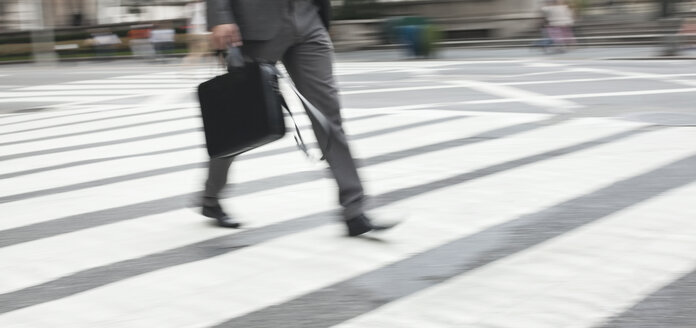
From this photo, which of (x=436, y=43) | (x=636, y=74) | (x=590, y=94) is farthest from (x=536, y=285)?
(x=436, y=43)

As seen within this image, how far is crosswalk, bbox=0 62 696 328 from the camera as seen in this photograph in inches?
133

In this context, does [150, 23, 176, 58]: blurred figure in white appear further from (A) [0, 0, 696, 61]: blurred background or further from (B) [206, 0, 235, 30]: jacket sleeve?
(B) [206, 0, 235, 30]: jacket sleeve

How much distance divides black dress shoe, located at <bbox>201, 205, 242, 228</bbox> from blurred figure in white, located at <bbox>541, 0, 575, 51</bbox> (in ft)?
65.4

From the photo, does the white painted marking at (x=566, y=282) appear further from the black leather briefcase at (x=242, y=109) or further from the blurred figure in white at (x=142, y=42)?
the blurred figure in white at (x=142, y=42)

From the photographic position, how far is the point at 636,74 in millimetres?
13602

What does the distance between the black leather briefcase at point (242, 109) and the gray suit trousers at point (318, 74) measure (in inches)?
5.5

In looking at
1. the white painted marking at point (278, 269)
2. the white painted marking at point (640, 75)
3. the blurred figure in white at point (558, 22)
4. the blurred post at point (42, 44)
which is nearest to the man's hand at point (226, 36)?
the white painted marking at point (278, 269)

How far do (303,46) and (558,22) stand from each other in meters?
20.4

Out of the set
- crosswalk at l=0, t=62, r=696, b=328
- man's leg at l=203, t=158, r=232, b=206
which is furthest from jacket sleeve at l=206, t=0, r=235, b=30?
crosswalk at l=0, t=62, r=696, b=328

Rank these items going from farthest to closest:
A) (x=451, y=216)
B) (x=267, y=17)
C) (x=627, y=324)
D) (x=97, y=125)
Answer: (x=97, y=125)
(x=451, y=216)
(x=267, y=17)
(x=627, y=324)

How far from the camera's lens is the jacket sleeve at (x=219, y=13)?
4.08 meters

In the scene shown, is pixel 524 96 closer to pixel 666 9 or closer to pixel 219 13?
pixel 219 13

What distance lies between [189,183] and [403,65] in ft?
45.0

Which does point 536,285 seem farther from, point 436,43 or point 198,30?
point 436,43
